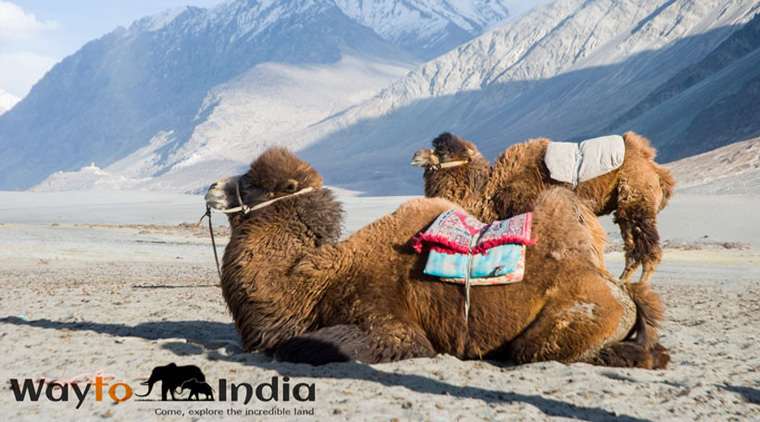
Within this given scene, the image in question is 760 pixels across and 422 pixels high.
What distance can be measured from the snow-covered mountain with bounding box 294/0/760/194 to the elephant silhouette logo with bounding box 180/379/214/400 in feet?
239

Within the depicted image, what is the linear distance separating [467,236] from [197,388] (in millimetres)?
1921

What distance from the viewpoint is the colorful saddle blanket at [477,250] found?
405 centimetres

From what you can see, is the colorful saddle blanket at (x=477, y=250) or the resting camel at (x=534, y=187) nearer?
the colorful saddle blanket at (x=477, y=250)

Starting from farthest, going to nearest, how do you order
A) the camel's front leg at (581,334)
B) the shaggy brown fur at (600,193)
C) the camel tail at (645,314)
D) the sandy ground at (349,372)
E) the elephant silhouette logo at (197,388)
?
1. the shaggy brown fur at (600,193)
2. the camel tail at (645,314)
3. the camel's front leg at (581,334)
4. the elephant silhouette logo at (197,388)
5. the sandy ground at (349,372)

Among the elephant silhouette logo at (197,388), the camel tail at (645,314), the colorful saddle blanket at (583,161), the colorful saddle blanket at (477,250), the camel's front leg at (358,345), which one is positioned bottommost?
the elephant silhouette logo at (197,388)

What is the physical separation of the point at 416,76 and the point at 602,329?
146 meters

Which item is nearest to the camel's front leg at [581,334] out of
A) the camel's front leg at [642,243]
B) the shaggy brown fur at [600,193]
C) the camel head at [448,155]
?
the shaggy brown fur at [600,193]

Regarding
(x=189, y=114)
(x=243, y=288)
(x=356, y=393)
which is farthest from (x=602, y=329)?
(x=189, y=114)

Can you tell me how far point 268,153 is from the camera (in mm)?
4719

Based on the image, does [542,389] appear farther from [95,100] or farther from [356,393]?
[95,100]

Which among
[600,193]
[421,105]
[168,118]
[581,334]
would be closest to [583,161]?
[600,193]

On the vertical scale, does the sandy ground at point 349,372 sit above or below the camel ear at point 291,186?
below

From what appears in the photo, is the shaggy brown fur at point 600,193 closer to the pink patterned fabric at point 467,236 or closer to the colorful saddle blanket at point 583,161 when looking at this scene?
the colorful saddle blanket at point 583,161

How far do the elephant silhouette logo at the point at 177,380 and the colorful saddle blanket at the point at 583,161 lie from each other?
3.76m
